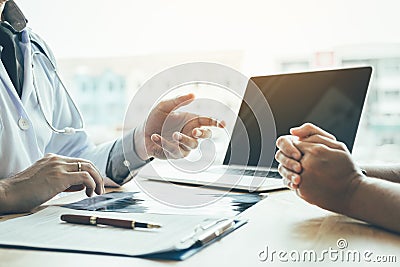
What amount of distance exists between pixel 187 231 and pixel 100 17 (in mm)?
1630

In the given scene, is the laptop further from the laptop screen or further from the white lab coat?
the white lab coat

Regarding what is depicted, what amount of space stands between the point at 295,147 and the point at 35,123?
1.66 feet

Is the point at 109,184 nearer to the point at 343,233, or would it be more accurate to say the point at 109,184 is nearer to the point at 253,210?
the point at 253,210

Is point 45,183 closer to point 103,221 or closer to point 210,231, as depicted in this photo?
point 103,221

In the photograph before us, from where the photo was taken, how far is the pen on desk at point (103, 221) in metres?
0.56

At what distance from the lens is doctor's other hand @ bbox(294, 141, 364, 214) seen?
0.60m

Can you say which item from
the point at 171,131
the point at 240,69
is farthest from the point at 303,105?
the point at 240,69

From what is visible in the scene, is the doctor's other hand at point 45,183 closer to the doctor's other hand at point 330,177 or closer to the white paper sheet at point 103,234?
the white paper sheet at point 103,234

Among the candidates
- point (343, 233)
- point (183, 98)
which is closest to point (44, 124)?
point (183, 98)

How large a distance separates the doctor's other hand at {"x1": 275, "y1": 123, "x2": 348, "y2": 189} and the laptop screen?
238mm

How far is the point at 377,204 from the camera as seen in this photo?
554mm

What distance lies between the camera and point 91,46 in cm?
207

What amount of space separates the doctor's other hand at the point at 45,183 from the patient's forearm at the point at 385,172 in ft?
1.40

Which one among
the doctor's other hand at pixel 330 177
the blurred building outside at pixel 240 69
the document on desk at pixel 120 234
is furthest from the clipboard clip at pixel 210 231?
the blurred building outside at pixel 240 69
